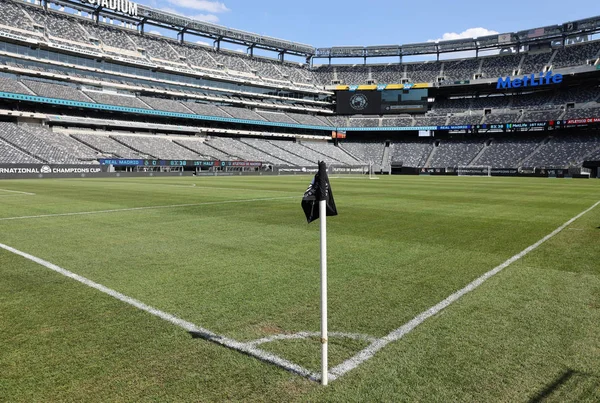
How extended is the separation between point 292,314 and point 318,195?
1.91 m

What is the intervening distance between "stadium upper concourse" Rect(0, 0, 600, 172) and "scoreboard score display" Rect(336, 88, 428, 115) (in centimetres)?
23

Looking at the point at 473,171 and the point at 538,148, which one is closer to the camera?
the point at 473,171

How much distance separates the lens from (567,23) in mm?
74750

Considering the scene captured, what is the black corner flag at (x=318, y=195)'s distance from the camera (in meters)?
3.51

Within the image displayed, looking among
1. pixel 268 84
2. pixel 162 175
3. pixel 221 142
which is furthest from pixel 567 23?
pixel 162 175

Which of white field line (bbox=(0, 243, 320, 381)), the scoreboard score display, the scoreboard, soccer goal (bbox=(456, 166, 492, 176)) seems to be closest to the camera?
white field line (bbox=(0, 243, 320, 381))

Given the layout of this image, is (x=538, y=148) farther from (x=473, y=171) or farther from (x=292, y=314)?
(x=292, y=314)

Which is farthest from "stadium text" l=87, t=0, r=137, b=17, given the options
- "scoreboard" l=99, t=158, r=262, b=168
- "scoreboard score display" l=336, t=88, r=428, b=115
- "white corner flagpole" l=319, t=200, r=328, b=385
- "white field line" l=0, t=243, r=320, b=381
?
"white corner flagpole" l=319, t=200, r=328, b=385

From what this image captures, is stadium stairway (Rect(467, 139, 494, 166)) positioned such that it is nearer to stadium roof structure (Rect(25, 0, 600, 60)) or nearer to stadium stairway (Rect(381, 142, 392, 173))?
stadium stairway (Rect(381, 142, 392, 173))

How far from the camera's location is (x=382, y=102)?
8894cm

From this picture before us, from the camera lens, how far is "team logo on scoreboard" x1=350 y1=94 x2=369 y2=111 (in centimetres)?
9019

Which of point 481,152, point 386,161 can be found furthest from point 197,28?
point 481,152

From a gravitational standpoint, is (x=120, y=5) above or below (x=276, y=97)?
above

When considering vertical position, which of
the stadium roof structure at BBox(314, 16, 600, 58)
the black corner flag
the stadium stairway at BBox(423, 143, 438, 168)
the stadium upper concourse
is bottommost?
the black corner flag
